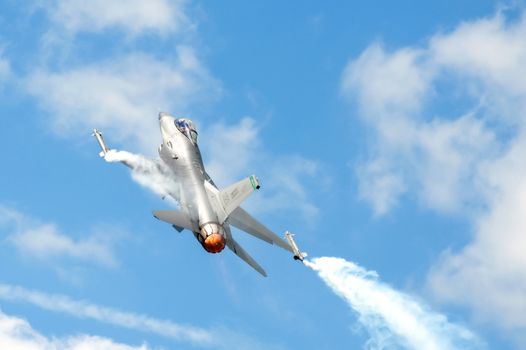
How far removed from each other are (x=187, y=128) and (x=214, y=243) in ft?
52.6

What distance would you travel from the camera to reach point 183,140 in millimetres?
94812

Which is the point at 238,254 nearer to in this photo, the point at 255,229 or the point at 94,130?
the point at 255,229

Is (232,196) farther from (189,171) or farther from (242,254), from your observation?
(242,254)

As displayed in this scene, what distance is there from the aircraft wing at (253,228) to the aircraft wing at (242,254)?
2.23 m

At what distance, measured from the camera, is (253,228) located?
92.1 m

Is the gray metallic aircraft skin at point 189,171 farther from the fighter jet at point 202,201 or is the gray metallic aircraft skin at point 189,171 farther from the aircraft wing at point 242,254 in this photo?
the aircraft wing at point 242,254

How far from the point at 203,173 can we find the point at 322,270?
14.0 meters

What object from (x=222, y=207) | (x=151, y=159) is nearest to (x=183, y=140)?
(x=151, y=159)

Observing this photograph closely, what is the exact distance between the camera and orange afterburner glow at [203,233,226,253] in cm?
8475

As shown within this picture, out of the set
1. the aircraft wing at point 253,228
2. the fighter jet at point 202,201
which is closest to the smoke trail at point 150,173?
the fighter jet at point 202,201

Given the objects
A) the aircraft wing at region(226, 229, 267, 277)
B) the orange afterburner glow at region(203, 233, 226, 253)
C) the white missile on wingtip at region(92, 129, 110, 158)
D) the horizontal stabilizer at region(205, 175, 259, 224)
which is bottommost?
the orange afterburner glow at region(203, 233, 226, 253)

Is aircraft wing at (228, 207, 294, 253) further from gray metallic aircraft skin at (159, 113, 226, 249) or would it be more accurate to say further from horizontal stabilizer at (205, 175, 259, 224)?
gray metallic aircraft skin at (159, 113, 226, 249)

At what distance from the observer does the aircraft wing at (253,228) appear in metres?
92.1

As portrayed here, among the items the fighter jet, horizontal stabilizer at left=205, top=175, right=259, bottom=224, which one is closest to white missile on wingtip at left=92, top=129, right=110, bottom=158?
the fighter jet
